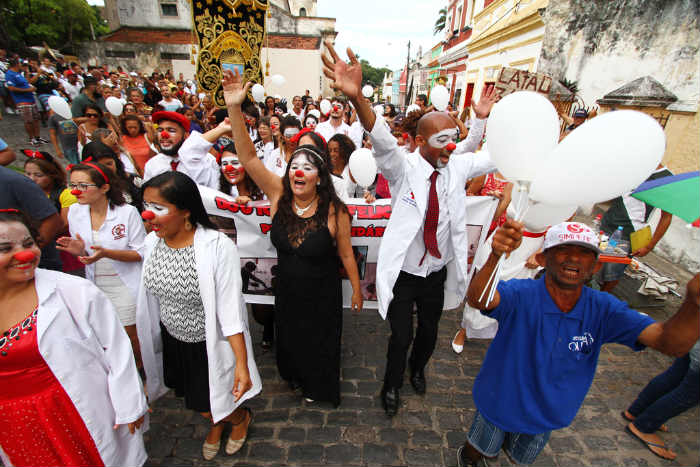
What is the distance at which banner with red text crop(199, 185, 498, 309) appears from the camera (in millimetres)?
3209

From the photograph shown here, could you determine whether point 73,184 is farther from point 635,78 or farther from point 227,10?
point 635,78

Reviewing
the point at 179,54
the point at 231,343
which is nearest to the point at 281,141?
the point at 231,343

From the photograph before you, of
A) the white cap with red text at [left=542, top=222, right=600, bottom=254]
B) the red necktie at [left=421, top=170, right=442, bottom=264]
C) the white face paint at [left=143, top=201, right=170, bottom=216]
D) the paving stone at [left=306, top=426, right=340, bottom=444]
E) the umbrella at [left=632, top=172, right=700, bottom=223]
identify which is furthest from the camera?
the paving stone at [left=306, top=426, right=340, bottom=444]

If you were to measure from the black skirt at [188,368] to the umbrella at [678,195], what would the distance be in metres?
2.61

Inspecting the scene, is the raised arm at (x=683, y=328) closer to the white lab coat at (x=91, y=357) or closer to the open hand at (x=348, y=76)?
the open hand at (x=348, y=76)

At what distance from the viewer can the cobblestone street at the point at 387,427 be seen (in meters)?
2.58

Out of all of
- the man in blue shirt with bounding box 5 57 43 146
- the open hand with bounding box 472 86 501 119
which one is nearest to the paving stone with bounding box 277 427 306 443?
the open hand with bounding box 472 86 501 119

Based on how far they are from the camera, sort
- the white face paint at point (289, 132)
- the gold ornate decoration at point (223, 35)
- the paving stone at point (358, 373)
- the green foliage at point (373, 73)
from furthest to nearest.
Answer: the green foliage at point (373, 73) < the white face paint at point (289, 132) < the gold ornate decoration at point (223, 35) < the paving stone at point (358, 373)

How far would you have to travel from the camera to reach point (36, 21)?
3622cm

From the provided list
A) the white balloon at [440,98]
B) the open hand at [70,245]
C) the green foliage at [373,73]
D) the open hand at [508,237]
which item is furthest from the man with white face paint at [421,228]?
the green foliage at [373,73]

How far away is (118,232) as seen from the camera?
2.62m

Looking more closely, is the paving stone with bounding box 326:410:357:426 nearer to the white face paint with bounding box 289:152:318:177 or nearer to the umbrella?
Result: the white face paint with bounding box 289:152:318:177

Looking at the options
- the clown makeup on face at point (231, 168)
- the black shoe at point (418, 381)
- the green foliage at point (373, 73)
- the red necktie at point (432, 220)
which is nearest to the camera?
the red necktie at point (432, 220)

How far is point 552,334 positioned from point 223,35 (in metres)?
5.55
